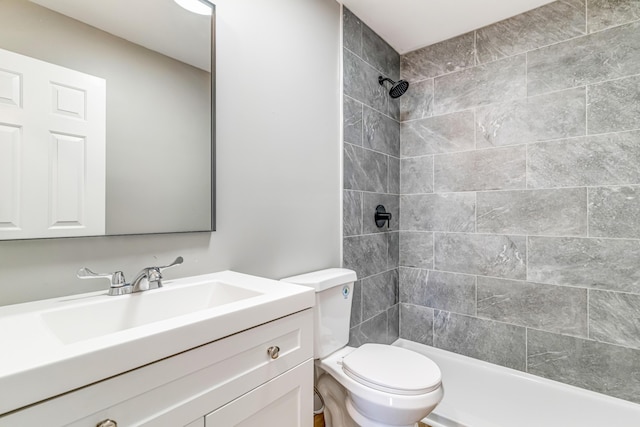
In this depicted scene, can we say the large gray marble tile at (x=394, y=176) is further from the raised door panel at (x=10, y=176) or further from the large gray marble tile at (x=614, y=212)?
the raised door panel at (x=10, y=176)

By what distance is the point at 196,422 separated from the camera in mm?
713

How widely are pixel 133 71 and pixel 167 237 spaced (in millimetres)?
599

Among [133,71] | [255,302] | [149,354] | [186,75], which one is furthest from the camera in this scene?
[186,75]

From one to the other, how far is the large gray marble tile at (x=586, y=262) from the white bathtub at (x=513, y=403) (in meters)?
0.60

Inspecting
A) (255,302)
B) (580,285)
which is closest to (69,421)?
(255,302)

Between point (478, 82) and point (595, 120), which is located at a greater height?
point (478, 82)

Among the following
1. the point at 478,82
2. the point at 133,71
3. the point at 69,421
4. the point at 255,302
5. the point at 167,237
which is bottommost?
the point at 69,421

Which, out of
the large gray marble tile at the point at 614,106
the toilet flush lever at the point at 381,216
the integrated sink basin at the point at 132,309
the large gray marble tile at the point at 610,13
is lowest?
the integrated sink basin at the point at 132,309

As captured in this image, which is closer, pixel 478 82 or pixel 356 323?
pixel 356 323

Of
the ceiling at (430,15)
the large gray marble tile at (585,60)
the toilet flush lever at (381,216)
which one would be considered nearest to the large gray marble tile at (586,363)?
the toilet flush lever at (381,216)

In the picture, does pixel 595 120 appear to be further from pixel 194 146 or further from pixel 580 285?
pixel 194 146

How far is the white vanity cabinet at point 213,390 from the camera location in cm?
55

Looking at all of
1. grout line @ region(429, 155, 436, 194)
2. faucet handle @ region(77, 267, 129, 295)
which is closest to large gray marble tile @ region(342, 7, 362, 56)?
grout line @ region(429, 155, 436, 194)

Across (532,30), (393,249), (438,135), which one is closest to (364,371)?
(393,249)
